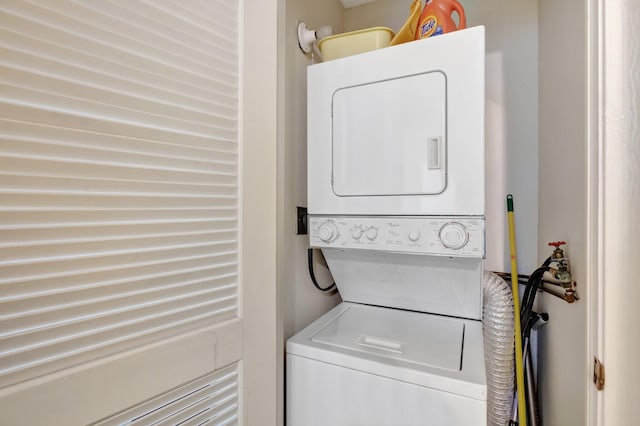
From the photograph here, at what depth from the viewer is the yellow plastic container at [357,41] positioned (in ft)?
5.27

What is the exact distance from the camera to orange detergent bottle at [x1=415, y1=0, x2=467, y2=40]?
148 centimetres

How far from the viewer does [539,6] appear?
1873mm

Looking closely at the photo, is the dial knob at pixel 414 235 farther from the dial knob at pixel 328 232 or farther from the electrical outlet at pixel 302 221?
the electrical outlet at pixel 302 221

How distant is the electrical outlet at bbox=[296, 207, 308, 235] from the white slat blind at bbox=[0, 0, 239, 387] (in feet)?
2.45

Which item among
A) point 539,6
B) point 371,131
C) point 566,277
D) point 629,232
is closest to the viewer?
point 629,232

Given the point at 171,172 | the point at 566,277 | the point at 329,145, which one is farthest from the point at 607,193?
the point at 171,172

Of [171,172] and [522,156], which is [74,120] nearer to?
[171,172]

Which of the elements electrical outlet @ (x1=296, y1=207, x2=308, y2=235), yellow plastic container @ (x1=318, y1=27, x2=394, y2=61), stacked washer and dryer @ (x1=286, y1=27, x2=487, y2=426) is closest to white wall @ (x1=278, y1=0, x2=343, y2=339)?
electrical outlet @ (x1=296, y1=207, x2=308, y2=235)

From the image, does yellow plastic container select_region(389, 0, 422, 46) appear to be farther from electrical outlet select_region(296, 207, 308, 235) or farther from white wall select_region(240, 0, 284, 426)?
electrical outlet select_region(296, 207, 308, 235)

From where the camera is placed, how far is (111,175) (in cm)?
74

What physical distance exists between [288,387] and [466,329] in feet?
3.38

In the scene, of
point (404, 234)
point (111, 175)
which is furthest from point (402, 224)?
point (111, 175)

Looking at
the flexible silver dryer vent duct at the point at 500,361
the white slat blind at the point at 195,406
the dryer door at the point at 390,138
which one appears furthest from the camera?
the flexible silver dryer vent duct at the point at 500,361

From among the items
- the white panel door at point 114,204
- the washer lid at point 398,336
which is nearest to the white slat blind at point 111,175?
the white panel door at point 114,204
